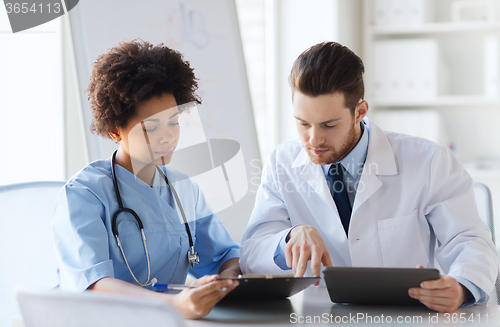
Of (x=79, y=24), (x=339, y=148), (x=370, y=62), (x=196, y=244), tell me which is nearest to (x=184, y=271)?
(x=196, y=244)

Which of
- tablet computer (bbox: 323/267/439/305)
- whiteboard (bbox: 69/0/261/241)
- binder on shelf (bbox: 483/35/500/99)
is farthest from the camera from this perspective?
binder on shelf (bbox: 483/35/500/99)

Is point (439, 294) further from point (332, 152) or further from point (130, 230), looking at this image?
point (130, 230)

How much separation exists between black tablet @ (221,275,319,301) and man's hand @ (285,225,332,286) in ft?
0.20

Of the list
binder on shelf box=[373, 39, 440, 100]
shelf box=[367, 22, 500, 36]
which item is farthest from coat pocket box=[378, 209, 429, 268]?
shelf box=[367, 22, 500, 36]

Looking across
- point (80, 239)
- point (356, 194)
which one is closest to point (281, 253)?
point (356, 194)

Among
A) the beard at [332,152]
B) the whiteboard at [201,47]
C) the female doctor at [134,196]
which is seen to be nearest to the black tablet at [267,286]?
the female doctor at [134,196]

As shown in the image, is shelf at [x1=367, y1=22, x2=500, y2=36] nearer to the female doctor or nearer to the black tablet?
the female doctor

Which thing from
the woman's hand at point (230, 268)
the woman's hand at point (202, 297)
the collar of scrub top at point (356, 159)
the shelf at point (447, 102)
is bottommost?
the woman's hand at point (230, 268)

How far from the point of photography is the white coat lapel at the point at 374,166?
1.25 metres

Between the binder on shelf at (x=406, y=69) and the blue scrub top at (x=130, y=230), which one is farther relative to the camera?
the binder on shelf at (x=406, y=69)

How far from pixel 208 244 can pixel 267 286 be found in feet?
1.48

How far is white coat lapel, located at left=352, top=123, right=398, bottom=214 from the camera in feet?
4.12

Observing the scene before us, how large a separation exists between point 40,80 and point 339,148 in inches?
48.0

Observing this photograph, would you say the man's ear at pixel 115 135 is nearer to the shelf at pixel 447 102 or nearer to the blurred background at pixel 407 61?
the blurred background at pixel 407 61
